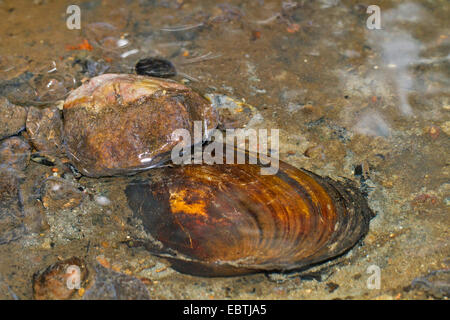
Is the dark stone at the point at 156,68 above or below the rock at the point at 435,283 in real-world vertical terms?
above

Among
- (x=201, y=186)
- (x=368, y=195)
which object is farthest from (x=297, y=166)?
(x=201, y=186)

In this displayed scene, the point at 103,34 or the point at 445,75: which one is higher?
the point at 103,34

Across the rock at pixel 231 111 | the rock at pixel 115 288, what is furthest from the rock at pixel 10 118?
the rock at pixel 231 111

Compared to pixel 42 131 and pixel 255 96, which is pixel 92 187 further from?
pixel 255 96

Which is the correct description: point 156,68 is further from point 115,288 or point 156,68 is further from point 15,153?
point 115,288

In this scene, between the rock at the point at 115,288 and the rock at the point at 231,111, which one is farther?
the rock at the point at 231,111

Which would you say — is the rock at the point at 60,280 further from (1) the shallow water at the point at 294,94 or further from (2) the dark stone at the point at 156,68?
(2) the dark stone at the point at 156,68
